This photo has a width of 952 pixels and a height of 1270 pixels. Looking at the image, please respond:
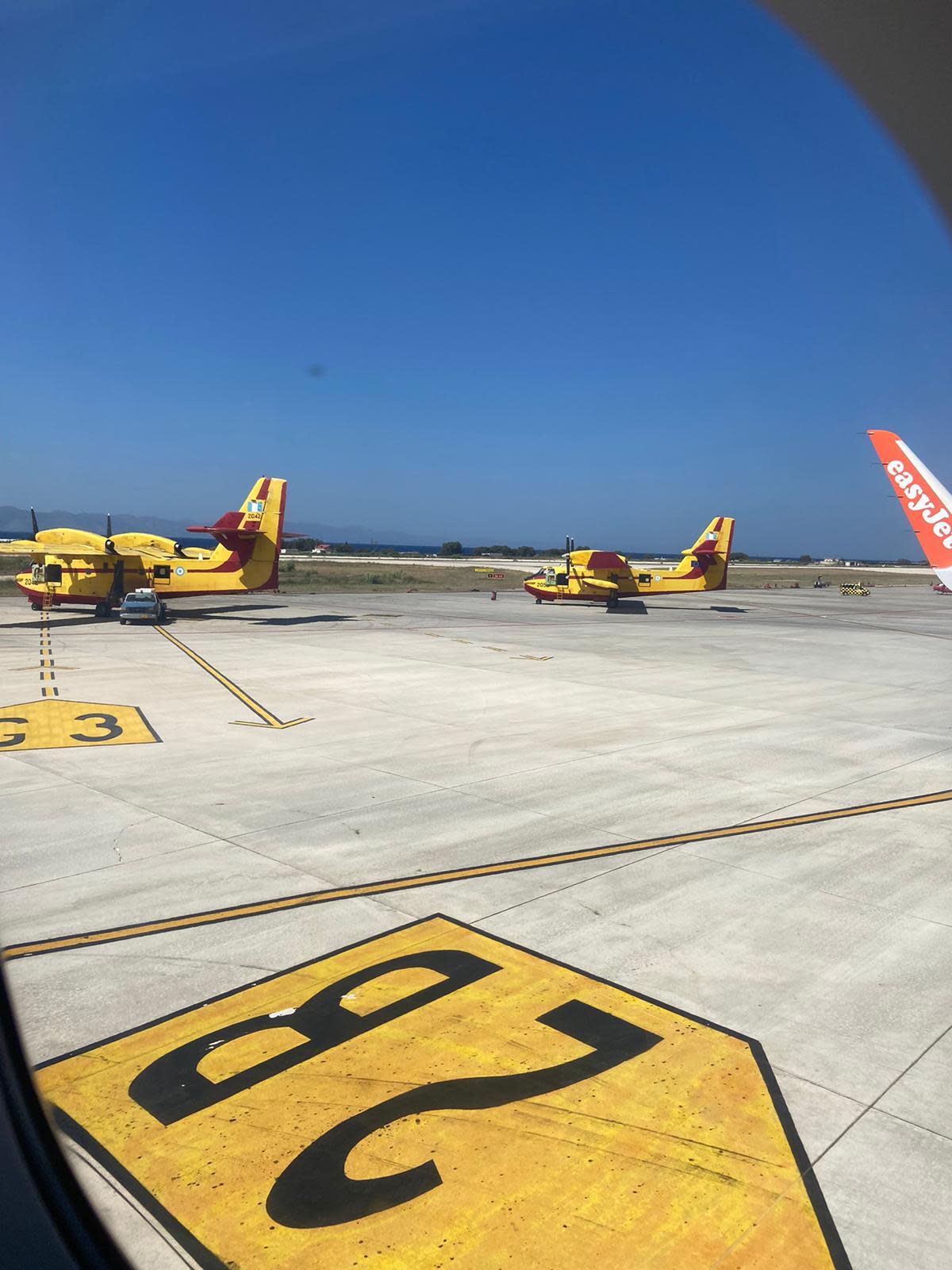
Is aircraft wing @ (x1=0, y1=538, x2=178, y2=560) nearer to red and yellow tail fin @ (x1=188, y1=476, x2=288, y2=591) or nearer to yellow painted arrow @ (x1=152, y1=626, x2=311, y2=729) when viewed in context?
red and yellow tail fin @ (x1=188, y1=476, x2=288, y2=591)

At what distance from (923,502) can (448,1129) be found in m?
12.6

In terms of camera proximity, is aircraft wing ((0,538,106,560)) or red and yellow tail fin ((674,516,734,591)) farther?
red and yellow tail fin ((674,516,734,591))

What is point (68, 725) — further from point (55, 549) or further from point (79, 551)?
point (79, 551)

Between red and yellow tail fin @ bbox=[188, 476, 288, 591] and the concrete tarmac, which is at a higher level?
red and yellow tail fin @ bbox=[188, 476, 288, 591]

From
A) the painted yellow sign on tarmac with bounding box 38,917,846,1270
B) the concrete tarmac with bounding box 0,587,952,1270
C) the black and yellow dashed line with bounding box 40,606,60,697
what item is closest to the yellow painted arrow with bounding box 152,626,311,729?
the concrete tarmac with bounding box 0,587,952,1270

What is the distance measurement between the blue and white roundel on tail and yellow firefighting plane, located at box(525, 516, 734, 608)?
1402 inches

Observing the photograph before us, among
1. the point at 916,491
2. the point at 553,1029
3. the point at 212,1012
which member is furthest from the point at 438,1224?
the point at 916,491

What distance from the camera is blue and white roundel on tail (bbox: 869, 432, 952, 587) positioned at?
13359 millimetres

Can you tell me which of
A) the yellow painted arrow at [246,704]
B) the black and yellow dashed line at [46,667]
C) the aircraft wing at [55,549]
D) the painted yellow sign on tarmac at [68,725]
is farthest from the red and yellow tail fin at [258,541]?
the painted yellow sign on tarmac at [68,725]

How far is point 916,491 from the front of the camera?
13.9 metres

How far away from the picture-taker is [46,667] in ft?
77.3

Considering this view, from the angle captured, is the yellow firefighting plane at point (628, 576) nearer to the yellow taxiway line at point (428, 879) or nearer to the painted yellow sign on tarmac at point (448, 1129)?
the yellow taxiway line at point (428, 879)

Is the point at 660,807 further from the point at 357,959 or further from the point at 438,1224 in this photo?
the point at 438,1224

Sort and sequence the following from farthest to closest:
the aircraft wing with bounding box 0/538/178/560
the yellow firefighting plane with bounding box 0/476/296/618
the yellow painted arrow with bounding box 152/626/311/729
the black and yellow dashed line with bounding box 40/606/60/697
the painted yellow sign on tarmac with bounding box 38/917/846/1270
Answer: the yellow firefighting plane with bounding box 0/476/296/618 < the aircraft wing with bounding box 0/538/178/560 < the black and yellow dashed line with bounding box 40/606/60/697 < the yellow painted arrow with bounding box 152/626/311/729 < the painted yellow sign on tarmac with bounding box 38/917/846/1270
